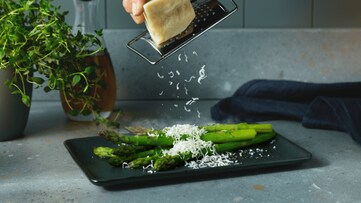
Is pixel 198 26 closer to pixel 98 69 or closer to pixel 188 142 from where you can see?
pixel 188 142

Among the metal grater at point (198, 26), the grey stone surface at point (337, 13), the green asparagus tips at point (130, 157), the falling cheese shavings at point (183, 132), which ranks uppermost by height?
the metal grater at point (198, 26)

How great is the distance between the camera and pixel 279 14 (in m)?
1.49

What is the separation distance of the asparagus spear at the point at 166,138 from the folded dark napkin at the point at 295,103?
207mm

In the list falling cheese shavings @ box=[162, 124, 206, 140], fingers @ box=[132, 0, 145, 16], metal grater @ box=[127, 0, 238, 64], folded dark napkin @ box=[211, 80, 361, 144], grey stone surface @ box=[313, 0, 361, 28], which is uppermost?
fingers @ box=[132, 0, 145, 16]

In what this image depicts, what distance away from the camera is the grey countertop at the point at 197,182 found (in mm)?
892

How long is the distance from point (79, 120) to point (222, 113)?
29 centimetres

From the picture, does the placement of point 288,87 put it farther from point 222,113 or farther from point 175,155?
point 175,155

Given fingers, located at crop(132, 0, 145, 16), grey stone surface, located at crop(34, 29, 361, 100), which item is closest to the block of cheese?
fingers, located at crop(132, 0, 145, 16)

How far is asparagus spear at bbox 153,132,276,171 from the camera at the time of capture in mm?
959

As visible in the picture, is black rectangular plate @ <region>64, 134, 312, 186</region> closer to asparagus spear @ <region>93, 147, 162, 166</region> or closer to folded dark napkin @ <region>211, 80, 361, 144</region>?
asparagus spear @ <region>93, 147, 162, 166</region>

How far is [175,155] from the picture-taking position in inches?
39.1

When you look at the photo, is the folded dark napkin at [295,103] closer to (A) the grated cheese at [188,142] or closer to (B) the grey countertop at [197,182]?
(B) the grey countertop at [197,182]

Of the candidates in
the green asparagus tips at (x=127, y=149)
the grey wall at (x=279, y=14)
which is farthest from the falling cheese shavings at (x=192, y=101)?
the green asparagus tips at (x=127, y=149)

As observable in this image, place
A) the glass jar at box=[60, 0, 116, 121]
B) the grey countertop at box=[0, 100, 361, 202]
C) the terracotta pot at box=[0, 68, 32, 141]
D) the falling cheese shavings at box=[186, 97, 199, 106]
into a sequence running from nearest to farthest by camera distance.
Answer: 1. the grey countertop at box=[0, 100, 361, 202]
2. the terracotta pot at box=[0, 68, 32, 141]
3. the glass jar at box=[60, 0, 116, 121]
4. the falling cheese shavings at box=[186, 97, 199, 106]
